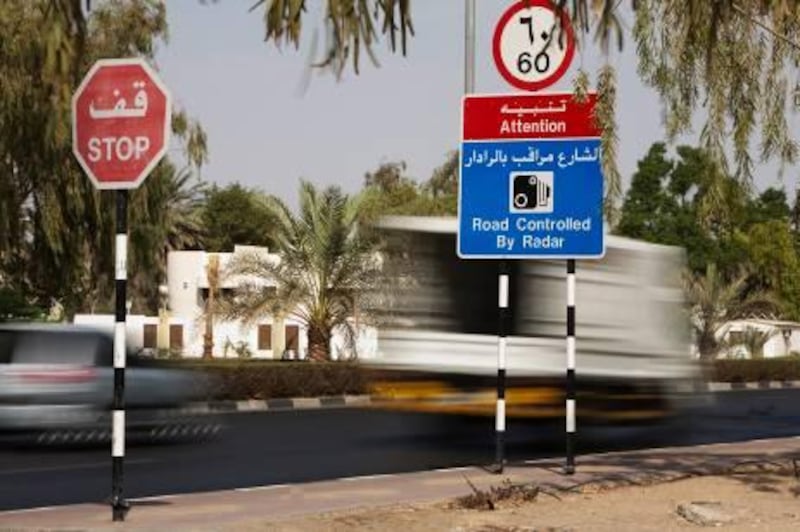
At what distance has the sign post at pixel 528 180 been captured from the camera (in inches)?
542

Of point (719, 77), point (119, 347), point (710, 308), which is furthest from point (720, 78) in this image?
point (710, 308)

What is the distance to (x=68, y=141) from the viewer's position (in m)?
23.8

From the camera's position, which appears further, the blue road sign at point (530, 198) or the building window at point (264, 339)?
the building window at point (264, 339)

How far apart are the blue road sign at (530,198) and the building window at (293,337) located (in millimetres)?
43067

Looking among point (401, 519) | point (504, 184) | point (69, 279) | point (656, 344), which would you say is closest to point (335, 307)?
point (69, 279)

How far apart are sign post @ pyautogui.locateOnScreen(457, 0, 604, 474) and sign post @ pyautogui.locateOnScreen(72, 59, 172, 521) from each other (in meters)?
3.99

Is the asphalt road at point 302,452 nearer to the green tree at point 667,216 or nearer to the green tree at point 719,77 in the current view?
the green tree at point 719,77

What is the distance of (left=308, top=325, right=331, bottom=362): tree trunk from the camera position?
40000mm

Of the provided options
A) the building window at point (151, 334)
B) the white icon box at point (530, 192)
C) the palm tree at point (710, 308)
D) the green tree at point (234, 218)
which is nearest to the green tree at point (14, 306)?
the white icon box at point (530, 192)

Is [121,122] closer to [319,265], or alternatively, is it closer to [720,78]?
[720,78]

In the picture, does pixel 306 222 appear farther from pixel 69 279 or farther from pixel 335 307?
pixel 69 279

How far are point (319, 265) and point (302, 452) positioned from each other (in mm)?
21375

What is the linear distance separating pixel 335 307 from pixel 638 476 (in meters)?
26.5

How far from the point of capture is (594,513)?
11.4 m
